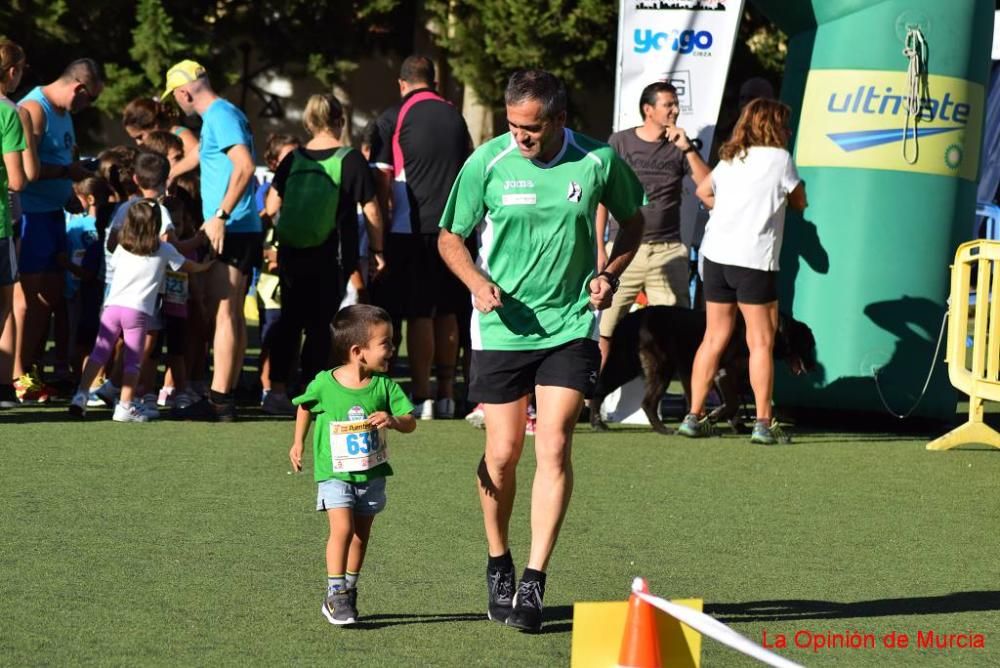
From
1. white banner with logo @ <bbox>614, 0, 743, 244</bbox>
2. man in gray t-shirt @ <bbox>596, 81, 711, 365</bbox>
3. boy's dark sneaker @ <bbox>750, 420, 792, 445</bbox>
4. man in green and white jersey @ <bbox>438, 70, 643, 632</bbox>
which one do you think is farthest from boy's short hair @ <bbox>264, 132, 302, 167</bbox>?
man in green and white jersey @ <bbox>438, 70, 643, 632</bbox>

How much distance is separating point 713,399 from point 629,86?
2286mm

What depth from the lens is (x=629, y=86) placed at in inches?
446

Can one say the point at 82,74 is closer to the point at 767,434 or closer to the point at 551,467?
the point at 767,434

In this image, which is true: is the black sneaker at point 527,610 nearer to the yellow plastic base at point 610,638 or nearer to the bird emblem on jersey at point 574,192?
the yellow plastic base at point 610,638

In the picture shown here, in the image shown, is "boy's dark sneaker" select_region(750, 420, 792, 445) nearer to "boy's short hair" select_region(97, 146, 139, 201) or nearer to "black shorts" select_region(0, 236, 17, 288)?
"boy's short hair" select_region(97, 146, 139, 201)

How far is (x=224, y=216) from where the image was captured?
10.5 metres

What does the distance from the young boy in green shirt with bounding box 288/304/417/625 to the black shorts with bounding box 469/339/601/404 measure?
1.12 feet

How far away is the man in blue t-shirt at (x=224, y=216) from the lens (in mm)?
10570

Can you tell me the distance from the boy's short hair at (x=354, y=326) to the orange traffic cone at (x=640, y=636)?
5.27 feet

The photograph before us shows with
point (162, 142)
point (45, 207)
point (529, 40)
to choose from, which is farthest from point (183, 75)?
point (529, 40)

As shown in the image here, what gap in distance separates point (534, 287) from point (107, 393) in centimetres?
570

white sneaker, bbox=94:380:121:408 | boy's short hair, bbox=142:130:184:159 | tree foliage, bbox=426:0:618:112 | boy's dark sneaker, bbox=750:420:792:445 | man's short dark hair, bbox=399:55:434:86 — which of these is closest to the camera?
boy's dark sneaker, bbox=750:420:792:445

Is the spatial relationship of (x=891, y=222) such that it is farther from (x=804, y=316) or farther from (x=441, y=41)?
(x=441, y=41)

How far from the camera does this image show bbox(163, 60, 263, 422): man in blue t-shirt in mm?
10570
